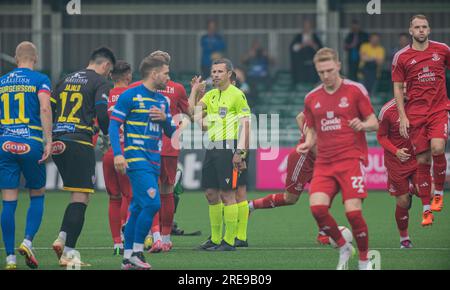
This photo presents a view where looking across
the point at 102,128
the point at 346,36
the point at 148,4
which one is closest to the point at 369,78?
the point at 346,36

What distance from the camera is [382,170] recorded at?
76.4ft

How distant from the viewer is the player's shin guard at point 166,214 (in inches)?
510

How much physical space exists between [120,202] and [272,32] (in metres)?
14.7

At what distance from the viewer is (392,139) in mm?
13070

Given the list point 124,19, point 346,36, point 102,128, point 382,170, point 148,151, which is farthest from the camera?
point 124,19

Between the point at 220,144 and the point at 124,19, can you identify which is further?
the point at 124,19

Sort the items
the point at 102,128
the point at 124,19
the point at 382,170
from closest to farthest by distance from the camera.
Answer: the point at 102,128 < the point at 382,170 < the point at 124,19

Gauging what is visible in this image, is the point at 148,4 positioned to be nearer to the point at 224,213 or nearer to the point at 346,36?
the point at 346,36

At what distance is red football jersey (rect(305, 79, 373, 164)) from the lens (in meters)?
10.4

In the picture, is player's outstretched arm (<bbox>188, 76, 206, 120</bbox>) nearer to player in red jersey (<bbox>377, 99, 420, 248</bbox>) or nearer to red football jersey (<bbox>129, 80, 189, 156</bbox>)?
red football jersey (<bbox>129, 80, 189, 156</bbox>)

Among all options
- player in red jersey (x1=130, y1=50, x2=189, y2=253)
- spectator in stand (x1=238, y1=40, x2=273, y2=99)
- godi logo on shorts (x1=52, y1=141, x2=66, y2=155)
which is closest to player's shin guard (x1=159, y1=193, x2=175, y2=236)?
player in red jersey (x1=130, y1=50, x2=189, y2=253)

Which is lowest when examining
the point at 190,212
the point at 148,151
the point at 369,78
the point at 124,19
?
the point at 190,212

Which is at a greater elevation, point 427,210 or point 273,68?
point 273,68

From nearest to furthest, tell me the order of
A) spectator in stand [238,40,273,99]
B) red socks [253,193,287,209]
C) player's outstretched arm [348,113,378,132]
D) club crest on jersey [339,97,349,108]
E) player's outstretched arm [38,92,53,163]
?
player's outstretched arm [348,113,378,132], club crest on jersey [339,97,349,108], player's outstretched arm [38,92,53,163], red socks [253,193,287,209], spectator in stand [238,40,273,99]
